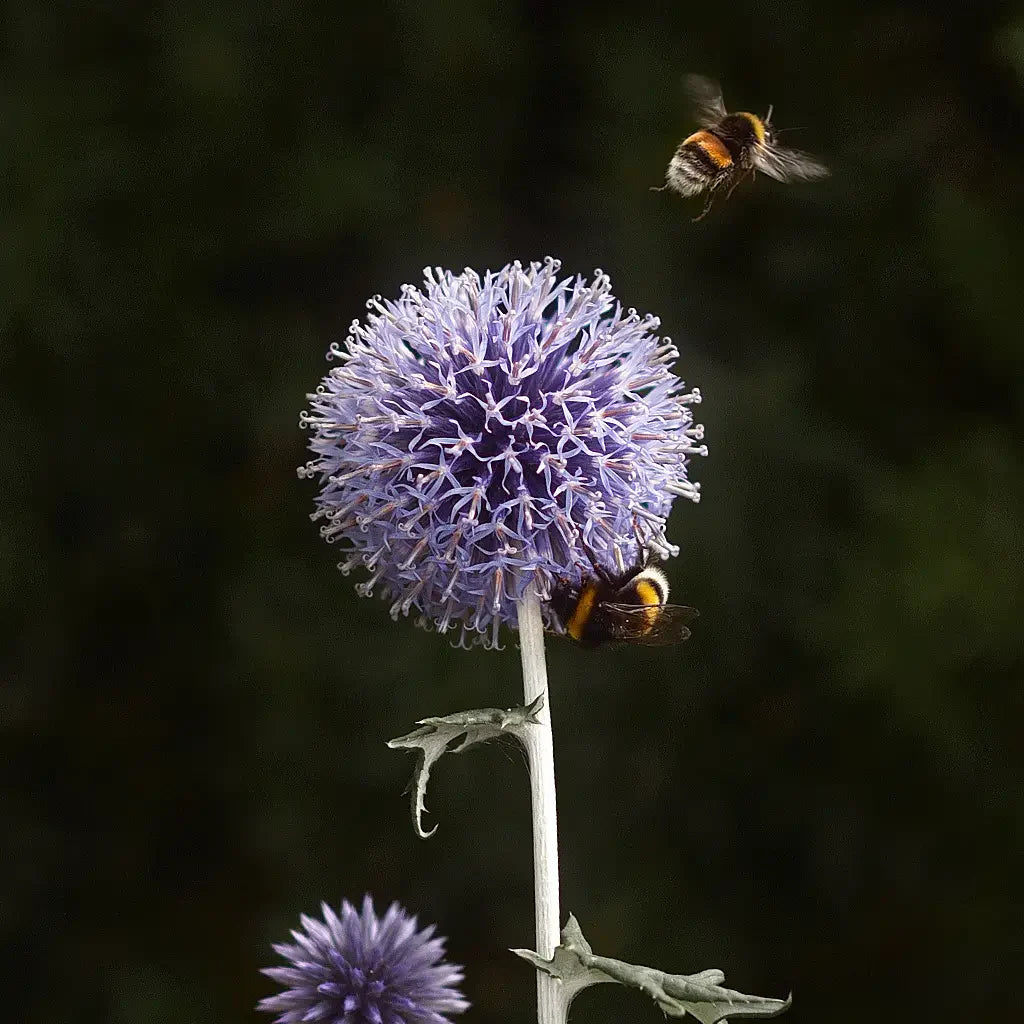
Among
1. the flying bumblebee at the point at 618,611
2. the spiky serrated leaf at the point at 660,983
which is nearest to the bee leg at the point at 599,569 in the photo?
the flying bumblebee at the point at 618,611

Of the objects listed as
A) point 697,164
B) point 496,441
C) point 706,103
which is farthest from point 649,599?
point 706,103

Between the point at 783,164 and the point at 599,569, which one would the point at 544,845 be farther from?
the point at 783,164

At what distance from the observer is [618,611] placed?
103 cm

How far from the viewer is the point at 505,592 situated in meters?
1.00

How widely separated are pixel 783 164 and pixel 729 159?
0.06 meters

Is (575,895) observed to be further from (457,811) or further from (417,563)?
(417,563)

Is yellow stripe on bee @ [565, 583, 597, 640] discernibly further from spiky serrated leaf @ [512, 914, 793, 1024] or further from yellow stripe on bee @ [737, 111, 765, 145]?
yellow stripe on bee @ [737, 111, 765, 145]

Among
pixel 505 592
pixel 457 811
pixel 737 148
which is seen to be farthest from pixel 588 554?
pixel 457 811

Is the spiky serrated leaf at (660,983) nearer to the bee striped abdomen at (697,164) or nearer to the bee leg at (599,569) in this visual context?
the bee leg at (599,569)

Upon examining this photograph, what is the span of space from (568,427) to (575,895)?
141cm

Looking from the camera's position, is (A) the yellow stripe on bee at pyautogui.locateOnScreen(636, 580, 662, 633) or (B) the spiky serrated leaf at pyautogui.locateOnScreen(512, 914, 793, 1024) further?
(A) the yellow stripe on bee at pyautogui.locateOnScreen(636, 580, 662, 633)

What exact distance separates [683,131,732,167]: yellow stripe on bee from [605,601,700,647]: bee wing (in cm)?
52

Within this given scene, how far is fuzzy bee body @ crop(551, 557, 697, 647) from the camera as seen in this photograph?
3.38 feet

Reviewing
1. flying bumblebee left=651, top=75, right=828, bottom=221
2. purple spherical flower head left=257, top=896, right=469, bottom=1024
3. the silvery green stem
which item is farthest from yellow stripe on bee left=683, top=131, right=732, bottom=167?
purple spherical flower head left=257, top=896, right=469, bottom=1024
